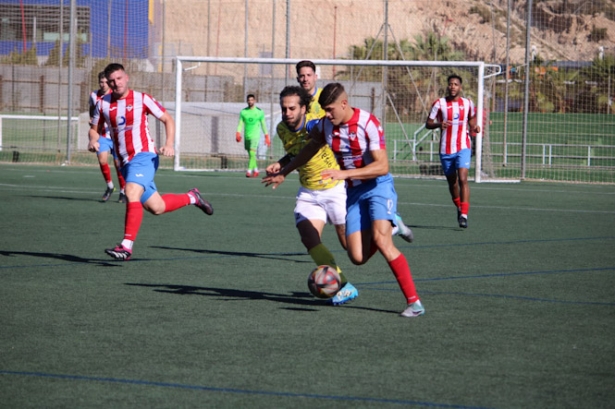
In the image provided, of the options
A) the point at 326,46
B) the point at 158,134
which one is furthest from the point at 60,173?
the point at 326,46

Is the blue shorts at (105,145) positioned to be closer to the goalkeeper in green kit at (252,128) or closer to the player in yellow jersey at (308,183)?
the goalkeeper in green kit at (252,128)

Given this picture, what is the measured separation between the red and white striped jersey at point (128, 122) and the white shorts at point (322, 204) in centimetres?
271

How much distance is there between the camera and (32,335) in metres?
6.20

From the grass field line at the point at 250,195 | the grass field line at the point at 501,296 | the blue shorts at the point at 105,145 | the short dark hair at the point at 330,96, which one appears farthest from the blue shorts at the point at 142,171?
the grass field line at the point at 250,195

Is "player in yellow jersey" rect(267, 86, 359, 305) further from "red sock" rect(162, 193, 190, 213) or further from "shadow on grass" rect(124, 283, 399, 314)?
"red sock" rect(162, 193, 190, 213)

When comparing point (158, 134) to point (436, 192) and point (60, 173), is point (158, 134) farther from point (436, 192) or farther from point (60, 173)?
point (436, 192)

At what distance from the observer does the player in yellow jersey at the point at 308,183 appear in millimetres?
7891

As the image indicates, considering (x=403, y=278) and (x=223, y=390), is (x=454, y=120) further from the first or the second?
(x=223, y=390)

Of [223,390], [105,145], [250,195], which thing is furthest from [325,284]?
[250,195]

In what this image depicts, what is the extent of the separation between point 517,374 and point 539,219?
32.1 ft

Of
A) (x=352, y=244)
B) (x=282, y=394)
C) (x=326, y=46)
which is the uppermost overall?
(x=326, y=46)

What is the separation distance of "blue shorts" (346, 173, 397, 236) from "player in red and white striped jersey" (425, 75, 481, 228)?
7.02 metres

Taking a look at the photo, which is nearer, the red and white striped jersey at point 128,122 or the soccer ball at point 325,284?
the soccer ball at point 325,284

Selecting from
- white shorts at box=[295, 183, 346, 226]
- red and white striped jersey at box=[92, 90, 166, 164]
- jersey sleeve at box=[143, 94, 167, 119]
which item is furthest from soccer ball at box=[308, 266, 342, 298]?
jersey sleeve at box=[143, 94, 167, 119]
